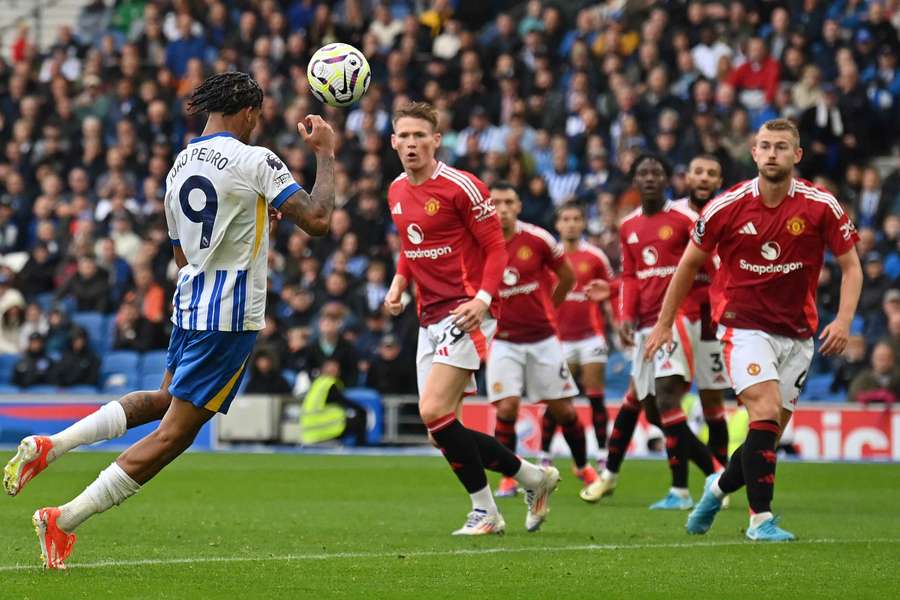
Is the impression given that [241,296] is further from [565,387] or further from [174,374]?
[565,387]

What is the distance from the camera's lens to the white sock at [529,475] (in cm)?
981

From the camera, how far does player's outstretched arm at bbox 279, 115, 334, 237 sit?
748 centimetres

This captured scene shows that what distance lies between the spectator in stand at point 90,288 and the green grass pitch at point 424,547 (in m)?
8.85

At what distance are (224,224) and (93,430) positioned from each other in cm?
125

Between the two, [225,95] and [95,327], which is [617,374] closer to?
[95,327]

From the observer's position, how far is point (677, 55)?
22875 millimetres

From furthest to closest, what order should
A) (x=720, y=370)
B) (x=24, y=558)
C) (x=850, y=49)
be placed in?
(x=850, y=49)
(x=720, y=370)
(x=24, y=558)

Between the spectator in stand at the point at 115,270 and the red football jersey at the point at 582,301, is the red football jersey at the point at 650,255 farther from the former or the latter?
the spectator in stand at the point at 115,270

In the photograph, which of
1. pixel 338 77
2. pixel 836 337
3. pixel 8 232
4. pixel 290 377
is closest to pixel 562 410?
pixel 836 337

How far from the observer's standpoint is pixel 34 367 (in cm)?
2238

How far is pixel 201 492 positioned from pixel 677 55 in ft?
39.2

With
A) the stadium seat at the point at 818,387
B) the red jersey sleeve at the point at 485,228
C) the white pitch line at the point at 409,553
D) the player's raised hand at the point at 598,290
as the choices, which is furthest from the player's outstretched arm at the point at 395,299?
the stadium seat at the point at 818,387

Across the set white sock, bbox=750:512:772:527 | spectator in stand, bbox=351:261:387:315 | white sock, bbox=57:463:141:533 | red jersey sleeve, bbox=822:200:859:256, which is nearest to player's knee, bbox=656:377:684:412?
white sock, bbox=750:512:772:527

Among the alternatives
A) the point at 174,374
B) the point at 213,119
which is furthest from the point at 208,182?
the point at 174,374
